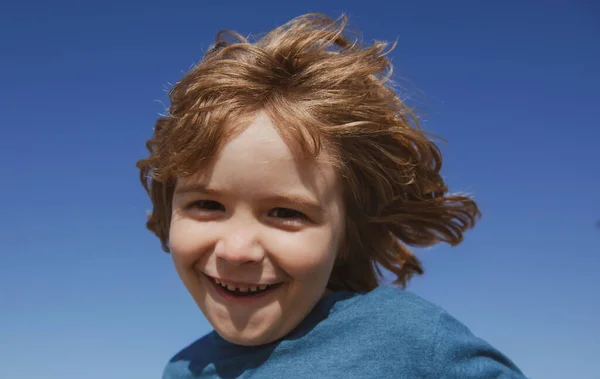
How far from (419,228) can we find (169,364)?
4.61 ft

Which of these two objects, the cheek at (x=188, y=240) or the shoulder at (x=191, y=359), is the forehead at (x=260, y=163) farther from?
the shoulder at (x=191, y=359)

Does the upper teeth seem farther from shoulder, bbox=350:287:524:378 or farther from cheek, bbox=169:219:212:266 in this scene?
shoulder, bbox=350:287:524:378

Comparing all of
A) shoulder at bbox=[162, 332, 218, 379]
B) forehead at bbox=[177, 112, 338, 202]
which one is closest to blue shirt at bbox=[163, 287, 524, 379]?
shoulder at bbox=[162, 332, 218, 379]

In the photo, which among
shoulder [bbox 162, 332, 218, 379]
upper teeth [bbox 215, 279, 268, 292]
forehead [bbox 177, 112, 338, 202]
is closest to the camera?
forehead [bbox 177, 112, 338, 202]

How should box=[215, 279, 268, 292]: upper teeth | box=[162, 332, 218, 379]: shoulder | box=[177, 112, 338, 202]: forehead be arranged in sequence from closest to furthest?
box=[177, 112, 338, 202]: forehead, box=[215, 279, 268, 292]: upper teeth, box=[162, 332, 218, 379]: shoulder

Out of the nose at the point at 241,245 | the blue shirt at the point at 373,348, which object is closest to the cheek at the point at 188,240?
the nose at the point at 241,245

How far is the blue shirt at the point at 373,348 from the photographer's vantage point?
2.52m

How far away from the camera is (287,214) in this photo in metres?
2.62

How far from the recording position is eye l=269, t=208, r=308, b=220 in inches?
102

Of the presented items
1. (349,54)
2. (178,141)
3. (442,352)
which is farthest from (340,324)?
(349,54)

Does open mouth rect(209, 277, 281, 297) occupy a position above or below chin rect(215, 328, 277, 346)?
above

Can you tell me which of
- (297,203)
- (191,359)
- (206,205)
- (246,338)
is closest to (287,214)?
A: (297,203)

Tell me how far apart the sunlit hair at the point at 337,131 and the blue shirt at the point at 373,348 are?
0.38 meters

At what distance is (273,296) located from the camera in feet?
8.77
